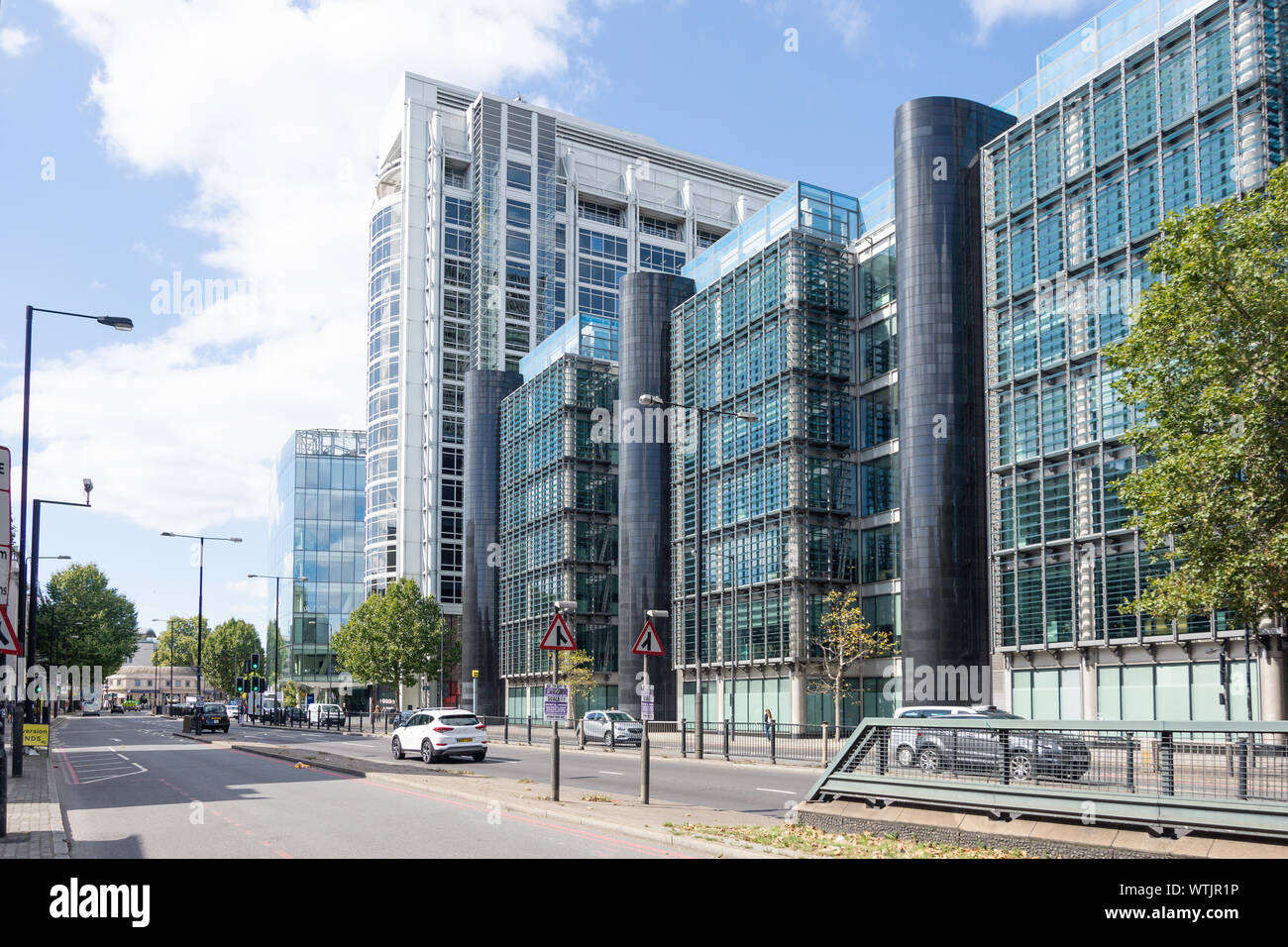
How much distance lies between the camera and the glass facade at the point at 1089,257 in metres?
38.7

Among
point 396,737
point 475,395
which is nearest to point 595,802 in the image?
point 396,737

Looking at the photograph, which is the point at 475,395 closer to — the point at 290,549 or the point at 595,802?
the point at 290,549

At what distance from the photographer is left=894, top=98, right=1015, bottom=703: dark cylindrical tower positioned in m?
49.3

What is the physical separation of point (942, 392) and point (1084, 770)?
A: 3981 centimetres

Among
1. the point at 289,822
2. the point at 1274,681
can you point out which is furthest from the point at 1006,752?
the point at 1274,681

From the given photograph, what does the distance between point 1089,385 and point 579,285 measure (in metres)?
71.8

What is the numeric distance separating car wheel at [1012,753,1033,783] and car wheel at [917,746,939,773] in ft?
3.66

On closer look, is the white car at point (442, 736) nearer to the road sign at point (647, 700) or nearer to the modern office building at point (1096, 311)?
the road sign at point (647, 700)

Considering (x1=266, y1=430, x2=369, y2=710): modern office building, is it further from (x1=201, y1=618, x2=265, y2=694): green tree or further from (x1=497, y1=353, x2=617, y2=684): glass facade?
(x1=201, y1=618, x2=265, y2=694): green tree

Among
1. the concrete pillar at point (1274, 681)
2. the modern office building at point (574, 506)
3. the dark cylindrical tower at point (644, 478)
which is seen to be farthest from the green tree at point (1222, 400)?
the modern office building at point (574, 506)

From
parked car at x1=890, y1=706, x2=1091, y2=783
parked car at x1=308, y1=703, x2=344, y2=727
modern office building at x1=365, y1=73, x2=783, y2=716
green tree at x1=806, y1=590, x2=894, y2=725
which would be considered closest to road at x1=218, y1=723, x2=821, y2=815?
parked car at x1=890, y1=706, x2=1091, y2=783

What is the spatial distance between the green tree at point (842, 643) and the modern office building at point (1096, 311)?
6.75m

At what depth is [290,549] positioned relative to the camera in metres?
120
